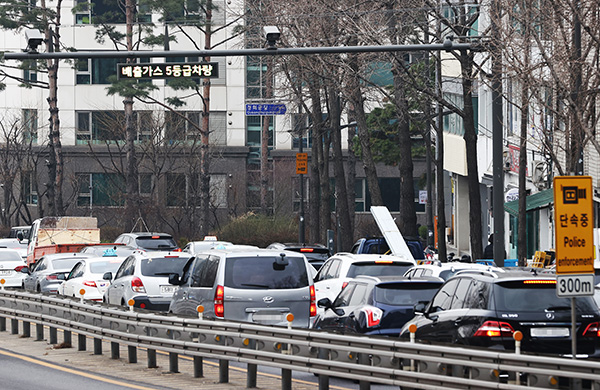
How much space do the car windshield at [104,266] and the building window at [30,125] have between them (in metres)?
47.2

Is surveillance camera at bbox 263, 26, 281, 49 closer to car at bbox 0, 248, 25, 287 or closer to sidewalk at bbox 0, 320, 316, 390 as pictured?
sidewalk at bbox 0, 320, 316, 390

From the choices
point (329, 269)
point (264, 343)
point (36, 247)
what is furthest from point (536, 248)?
point (264, 343)

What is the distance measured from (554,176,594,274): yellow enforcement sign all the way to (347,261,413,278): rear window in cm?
1034

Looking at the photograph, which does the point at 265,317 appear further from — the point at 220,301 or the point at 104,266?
the point at 104,266

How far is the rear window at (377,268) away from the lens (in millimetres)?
21984

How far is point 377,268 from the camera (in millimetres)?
22047

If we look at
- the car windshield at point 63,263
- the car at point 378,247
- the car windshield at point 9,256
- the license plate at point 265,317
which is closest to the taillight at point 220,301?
the license plate at point 265,317

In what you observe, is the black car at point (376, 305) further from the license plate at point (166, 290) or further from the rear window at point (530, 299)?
the license plate at point (166, 290)

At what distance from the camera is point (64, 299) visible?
1912cm

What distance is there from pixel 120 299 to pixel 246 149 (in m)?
51.4

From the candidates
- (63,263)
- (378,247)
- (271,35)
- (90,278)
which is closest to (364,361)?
(271,35)

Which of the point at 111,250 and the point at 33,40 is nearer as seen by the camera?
the point at 33,40

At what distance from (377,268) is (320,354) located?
9.10 m

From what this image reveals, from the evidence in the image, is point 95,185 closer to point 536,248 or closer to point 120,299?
point 536,248
